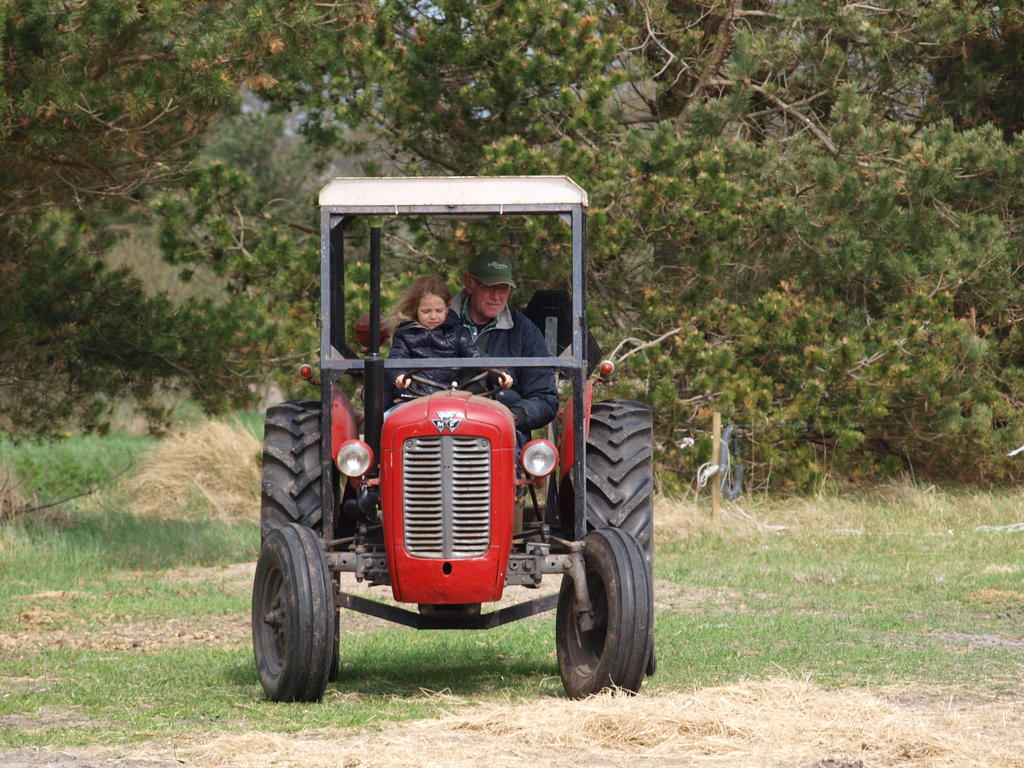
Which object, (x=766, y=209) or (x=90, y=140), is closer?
(x=90, y=140)

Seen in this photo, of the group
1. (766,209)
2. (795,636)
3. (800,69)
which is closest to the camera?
(795,636)

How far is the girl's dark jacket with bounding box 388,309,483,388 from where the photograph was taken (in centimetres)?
709

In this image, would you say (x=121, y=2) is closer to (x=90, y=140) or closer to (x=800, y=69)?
(x=90, y=140)

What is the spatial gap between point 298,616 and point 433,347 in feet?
4.79

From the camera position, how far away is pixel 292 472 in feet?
23.7

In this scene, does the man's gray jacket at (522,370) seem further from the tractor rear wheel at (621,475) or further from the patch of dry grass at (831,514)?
the patch of dry grass at (831,514)

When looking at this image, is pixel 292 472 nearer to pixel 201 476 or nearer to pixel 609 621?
pixel 609 621

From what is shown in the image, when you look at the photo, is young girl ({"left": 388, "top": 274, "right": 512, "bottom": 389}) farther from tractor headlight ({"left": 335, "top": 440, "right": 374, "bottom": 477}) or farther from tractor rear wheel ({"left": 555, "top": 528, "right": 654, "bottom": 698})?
tractor rear wheel ({"left": 555, "top": 528, "right": 654, "bottom": 698})

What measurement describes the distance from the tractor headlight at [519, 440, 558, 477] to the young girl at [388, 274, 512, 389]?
0.57 metres

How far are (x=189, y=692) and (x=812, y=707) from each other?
9.67 feet

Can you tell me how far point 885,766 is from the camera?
17.5 feet

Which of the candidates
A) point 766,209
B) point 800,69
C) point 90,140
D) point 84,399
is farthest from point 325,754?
point 800,69

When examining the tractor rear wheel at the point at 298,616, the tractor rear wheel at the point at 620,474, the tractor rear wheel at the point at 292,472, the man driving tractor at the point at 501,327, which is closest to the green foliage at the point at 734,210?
the tractor rear wheel at the point at 292,472

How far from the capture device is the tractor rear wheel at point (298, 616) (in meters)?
6.45
